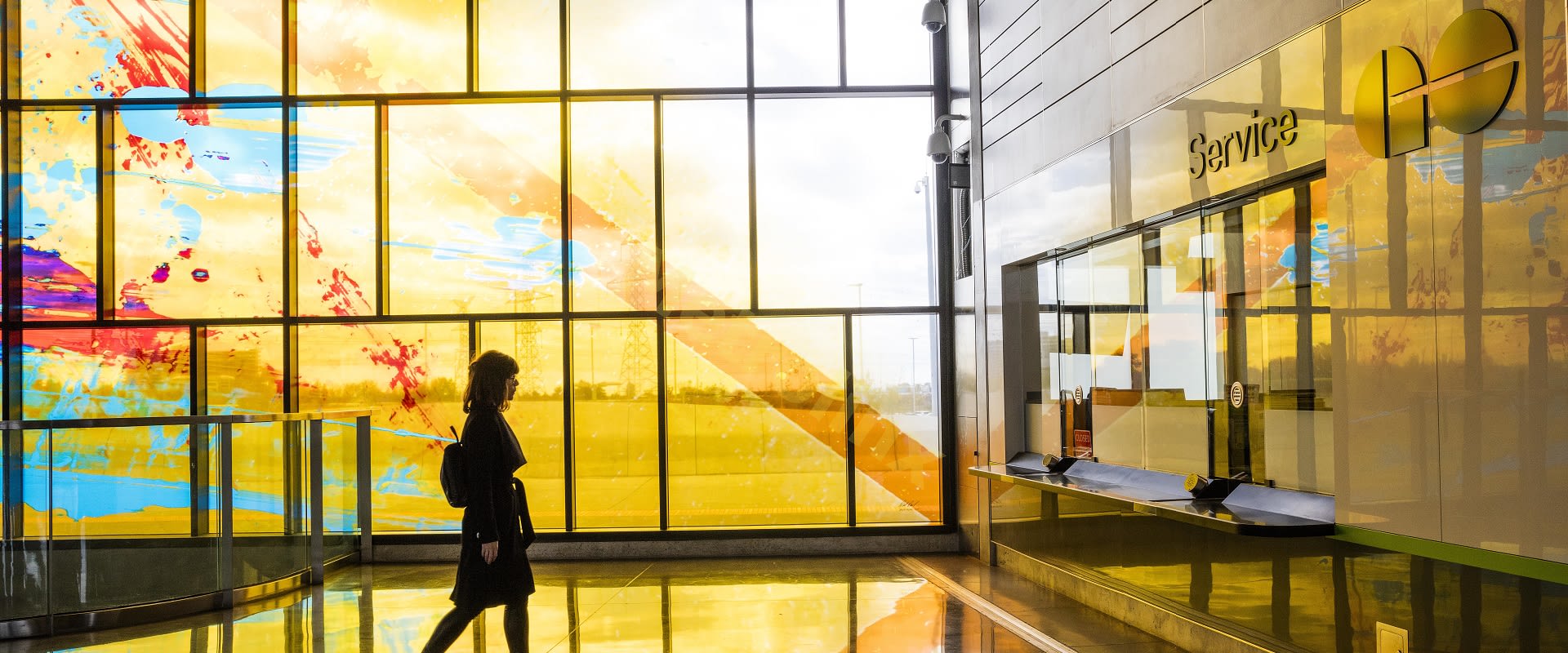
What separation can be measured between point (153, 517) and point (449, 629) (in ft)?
12.2

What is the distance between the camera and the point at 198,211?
26.7 ft

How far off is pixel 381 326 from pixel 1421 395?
7.12 metres

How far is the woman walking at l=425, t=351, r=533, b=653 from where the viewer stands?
3598 millimetres

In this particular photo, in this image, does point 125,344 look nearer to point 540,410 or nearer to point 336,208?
point 336,208

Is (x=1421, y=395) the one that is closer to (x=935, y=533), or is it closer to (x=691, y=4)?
(x=935, y=533)

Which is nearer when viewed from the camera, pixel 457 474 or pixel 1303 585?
pixel 457 474

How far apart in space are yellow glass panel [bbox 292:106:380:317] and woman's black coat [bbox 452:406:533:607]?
489 centimetres

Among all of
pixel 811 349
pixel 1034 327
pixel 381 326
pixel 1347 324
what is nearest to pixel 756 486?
pixel 811 349

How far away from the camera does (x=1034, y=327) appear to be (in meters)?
6.84

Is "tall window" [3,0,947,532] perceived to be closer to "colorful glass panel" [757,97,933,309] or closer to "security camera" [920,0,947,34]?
"colorful glass panel" [757,97,933,309]

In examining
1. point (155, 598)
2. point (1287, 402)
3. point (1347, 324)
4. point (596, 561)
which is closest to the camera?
point (1347, 324)

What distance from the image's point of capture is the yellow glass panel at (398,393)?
800cm

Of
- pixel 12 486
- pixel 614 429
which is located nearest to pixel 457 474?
pixel 12 486

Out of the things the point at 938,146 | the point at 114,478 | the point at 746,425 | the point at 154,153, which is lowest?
the point at 114,478
